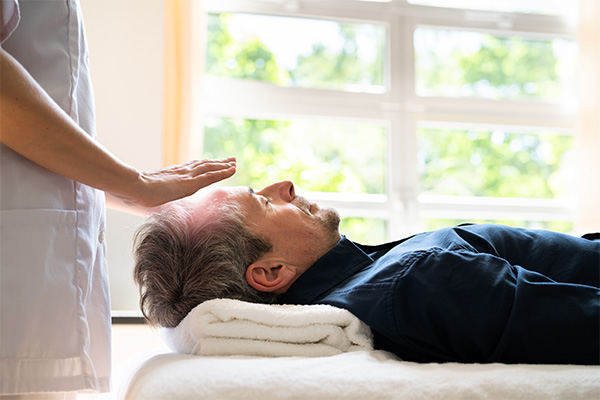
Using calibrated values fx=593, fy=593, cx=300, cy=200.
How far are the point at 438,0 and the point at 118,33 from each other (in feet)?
5.92

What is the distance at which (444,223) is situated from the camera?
326 cm

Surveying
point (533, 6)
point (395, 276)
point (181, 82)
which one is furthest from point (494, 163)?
point (395, 276)

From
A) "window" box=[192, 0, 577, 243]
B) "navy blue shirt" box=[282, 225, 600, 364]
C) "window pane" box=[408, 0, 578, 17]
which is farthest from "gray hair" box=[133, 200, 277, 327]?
"window pane" box=[408, 0, 578, 17]

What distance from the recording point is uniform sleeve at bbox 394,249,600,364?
1087 millimetres

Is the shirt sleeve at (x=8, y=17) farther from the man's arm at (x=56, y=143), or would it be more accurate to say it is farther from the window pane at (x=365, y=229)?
the window pane at (x=365, y=229)

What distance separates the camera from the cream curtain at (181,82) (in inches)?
104

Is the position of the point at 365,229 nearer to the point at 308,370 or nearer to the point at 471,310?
the point at 471,310

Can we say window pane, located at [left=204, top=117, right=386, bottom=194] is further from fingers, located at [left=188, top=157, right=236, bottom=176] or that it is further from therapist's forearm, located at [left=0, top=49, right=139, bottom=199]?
therapist's forearm, located at [left=0, top=49, right=139, bottom=199]

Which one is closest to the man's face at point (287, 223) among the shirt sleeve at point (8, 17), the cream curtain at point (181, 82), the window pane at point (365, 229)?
the shirt sleeve at point (8, 17)

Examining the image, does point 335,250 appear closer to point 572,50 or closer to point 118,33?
point 118,33

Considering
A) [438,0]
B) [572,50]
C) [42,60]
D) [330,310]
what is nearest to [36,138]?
[42,60]

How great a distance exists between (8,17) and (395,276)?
856mm

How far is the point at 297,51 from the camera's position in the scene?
3201 mm

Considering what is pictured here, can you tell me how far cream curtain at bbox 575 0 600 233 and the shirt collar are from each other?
2167 mm
